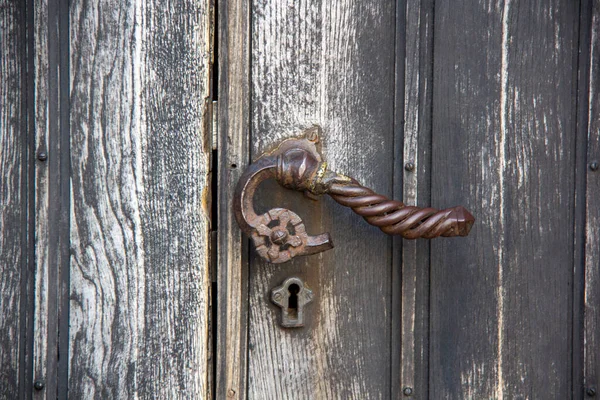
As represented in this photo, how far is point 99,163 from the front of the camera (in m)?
0.84

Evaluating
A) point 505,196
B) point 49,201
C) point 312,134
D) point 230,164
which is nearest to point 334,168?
point 312,134

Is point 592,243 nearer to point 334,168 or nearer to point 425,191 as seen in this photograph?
point 425,191

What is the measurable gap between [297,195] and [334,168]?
0.07 metres

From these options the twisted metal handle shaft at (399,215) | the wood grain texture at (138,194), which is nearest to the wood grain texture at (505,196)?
the twisted metal handle shaft at (399,215)

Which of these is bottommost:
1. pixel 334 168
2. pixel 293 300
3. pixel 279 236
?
pixel 293 300

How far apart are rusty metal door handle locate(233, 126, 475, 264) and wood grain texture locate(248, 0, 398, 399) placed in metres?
0.06

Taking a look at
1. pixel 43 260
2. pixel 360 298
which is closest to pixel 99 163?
pixel 43 260

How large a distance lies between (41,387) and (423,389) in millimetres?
581

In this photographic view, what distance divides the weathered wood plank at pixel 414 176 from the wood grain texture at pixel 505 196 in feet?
0.06

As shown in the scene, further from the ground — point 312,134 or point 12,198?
point 312,134

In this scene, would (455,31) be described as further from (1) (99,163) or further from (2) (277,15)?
(1) (99,163)

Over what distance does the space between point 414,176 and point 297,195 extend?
192 mm

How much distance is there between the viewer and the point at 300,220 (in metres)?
0.86

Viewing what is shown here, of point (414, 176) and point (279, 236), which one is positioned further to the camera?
point (414, 176)
